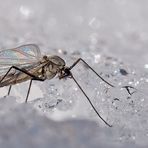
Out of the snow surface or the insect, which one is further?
the insect

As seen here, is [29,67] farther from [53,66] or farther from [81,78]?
[81,78]

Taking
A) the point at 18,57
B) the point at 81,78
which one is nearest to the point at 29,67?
the point at 18,57

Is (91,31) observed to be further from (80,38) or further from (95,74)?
(95,74)

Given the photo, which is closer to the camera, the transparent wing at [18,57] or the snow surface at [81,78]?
the snow surface at [81,78]

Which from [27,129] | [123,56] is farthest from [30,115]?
[123,56]

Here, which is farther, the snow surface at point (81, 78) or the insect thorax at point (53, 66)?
the insect thorax at point (53, 66)
